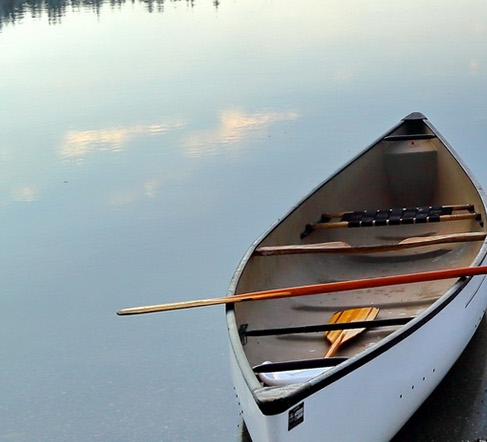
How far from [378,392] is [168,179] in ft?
14.1

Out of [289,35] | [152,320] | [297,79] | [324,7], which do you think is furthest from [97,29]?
[152,320]

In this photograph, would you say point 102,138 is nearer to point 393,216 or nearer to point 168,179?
point 168,179

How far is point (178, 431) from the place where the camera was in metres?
3.60

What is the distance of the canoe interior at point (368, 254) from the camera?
12.5 ft

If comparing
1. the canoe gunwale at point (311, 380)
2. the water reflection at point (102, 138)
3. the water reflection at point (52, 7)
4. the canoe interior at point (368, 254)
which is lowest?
the water reflection at point (52, 7)

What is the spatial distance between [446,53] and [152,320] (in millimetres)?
9155

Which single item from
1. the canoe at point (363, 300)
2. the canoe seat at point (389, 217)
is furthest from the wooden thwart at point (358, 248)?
the canoe seat at point (389, 217)

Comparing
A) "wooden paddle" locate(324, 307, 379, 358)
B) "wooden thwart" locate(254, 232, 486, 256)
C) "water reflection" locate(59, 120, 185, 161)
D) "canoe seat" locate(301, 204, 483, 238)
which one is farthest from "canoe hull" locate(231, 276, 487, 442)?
"water reflection" locate(59, 120, 185, 161)

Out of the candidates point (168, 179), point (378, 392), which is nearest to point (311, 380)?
point (378, 392)

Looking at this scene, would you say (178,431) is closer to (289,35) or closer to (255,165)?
(255,165)

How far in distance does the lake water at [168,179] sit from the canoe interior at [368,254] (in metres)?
0.34

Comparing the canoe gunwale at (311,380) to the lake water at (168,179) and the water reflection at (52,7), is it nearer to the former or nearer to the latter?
the lake water at (168,179)

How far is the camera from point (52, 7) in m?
21.4

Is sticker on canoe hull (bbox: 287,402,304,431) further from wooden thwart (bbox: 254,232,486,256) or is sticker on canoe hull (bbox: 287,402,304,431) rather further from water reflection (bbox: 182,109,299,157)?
water reflection (bbox: 182,109,299,157)
